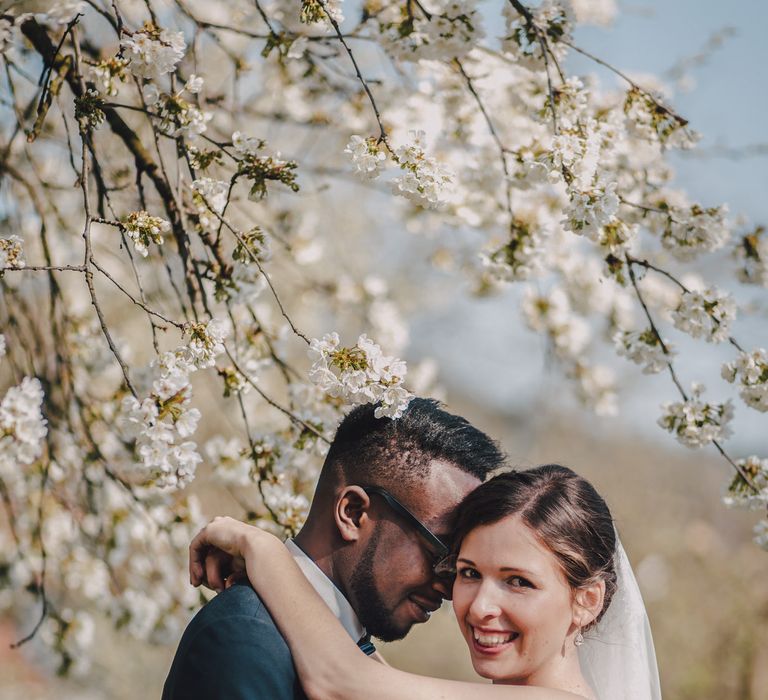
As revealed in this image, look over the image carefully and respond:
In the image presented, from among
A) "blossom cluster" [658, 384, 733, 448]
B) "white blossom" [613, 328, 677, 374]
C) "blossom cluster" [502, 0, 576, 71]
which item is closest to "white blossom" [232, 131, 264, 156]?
"blossom cluster" [502, 0, 576, 71]

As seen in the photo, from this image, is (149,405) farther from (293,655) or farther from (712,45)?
(712,45)

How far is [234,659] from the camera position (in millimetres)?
1688

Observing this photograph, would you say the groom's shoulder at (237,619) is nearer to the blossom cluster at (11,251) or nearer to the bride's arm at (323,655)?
the bride's arm at (323,655)

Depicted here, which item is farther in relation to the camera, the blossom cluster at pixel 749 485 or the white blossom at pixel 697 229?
the white blossom at pixel 697 229

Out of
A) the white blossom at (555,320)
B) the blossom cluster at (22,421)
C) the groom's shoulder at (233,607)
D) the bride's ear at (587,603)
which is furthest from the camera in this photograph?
the white blossom at (555,320)

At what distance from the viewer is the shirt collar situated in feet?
6.29

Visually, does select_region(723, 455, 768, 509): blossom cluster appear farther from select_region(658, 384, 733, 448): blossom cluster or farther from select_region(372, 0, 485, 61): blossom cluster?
select_region(372, 0, 485, 61): blossom cluster

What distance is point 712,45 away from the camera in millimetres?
3828

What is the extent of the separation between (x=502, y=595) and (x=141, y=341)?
22.7 feet

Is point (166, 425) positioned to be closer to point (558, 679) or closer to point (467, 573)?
point (467, 573)

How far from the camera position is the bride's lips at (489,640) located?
196 centimetres

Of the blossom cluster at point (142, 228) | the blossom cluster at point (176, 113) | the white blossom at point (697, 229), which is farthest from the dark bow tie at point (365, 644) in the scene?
the white blossom at point (697, 229)

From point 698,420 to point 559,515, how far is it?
47 centimetres

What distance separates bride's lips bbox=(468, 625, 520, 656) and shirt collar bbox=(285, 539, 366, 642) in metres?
0.24
